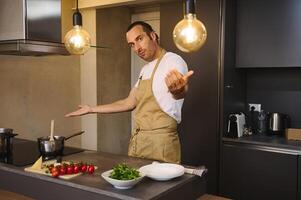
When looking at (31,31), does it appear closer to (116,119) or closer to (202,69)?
(202,69)

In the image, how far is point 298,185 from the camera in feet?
8.57

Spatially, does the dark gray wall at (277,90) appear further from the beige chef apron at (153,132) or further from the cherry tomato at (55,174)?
the cherry tomato at (55,174)

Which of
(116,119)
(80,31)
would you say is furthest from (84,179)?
(116,119)

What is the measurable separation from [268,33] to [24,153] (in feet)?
7.15

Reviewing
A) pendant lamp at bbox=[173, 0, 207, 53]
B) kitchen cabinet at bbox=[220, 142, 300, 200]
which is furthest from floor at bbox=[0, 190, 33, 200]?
kitchen cabinet at bbox=[220, 142, 300, 200]

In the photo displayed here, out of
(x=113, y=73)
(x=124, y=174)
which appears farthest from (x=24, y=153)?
(x=113, y=73)

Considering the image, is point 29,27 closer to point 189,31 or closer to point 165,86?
point 165,86

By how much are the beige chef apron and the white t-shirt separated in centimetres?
3

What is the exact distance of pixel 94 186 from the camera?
1.46 metres

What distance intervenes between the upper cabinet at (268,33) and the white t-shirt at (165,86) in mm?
1051

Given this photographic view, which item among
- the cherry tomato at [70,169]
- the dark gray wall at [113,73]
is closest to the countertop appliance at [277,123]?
the dark gray wall at [113,73]

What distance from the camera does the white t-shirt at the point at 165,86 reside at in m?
2.16

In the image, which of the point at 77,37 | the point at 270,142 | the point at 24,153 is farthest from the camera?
the point at 270,142

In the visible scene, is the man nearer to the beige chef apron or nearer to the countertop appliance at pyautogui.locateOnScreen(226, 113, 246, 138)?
the beige chef apron
